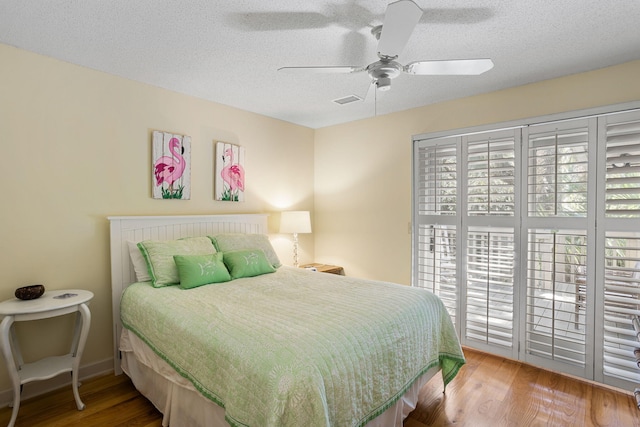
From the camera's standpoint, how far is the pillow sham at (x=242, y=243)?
10.0 feet

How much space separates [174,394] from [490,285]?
277 centimetres

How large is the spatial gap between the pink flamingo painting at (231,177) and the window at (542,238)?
6.71 feet

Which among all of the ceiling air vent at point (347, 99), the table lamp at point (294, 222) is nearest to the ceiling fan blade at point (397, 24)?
the ceiling air vent at point (347, 99)

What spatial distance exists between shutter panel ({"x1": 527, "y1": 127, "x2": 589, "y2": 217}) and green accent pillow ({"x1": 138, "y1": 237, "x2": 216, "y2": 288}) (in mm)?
3017

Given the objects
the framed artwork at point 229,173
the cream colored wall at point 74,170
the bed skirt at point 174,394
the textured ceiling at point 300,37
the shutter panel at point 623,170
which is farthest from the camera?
the framed artwork at point 229,173

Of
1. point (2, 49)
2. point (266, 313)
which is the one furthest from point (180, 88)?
point (266, 313)

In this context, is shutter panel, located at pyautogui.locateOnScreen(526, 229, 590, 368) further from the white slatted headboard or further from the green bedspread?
the white slatted headboard

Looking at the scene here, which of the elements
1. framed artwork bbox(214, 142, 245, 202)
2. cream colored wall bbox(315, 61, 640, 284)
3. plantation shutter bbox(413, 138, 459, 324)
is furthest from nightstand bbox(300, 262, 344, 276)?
framed artwork bbox(214, 142, 245, 202)

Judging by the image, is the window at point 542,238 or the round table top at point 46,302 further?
the window at point 542,238

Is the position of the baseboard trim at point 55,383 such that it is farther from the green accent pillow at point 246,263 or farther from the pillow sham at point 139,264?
the green accent pillow at point 246,263

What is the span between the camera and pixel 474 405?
229 cm

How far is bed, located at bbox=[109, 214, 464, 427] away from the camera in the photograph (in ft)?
4.47

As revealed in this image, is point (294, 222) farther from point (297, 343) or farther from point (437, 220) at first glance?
→ point (297, 343)

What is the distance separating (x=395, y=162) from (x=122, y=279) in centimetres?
299
